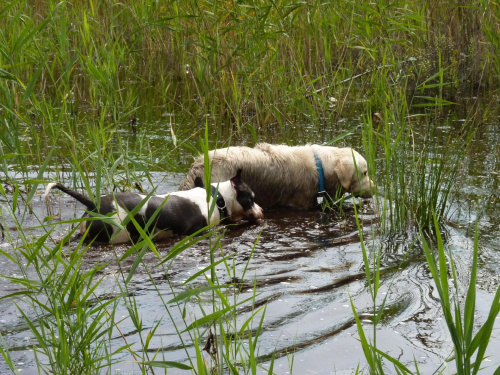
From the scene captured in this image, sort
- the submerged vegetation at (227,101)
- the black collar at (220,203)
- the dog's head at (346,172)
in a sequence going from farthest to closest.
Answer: the dog's head at (346,172) → the black collar at (220,203) → the submerged vegetation at (227,101)

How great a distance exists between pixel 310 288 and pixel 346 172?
2.24 meters

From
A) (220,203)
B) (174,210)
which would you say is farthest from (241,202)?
(174,210)

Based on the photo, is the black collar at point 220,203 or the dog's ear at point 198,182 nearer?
the black collar at point 220,203

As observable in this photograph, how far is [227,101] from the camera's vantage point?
785 cm

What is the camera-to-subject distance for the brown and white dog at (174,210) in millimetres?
4766

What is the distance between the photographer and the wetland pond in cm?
330

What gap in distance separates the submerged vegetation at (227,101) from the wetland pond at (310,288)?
0.26 ft

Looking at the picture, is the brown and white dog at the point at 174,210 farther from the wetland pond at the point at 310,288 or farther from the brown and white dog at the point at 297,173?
the brown and white dog at the point at 297,173

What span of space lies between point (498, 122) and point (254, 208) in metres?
3.97

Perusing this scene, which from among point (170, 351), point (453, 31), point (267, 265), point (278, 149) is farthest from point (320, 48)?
point (170, 351)

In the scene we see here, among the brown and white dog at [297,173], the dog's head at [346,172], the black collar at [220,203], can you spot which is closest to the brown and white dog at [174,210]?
the black collar at [220,203]

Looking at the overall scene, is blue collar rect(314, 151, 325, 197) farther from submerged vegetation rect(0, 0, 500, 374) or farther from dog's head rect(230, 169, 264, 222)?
dog's head rect(230, 169, 264, 222)

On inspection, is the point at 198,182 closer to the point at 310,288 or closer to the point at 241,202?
the point at 241,202

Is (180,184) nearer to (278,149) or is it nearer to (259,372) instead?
(278,149)
